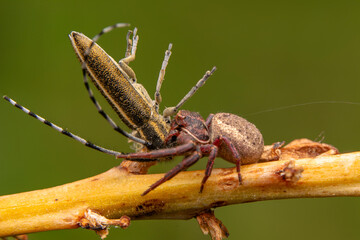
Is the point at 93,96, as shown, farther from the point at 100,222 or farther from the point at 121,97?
the point at 100,222

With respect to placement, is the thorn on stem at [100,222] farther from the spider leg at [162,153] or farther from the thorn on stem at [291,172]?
the thorn on stem at [291,172]

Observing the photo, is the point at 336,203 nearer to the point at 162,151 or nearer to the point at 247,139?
the point at 247,139

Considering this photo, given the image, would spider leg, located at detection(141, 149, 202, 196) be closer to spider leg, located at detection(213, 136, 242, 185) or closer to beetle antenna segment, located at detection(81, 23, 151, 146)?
spider leg, located at detection(213, 136, 242, 185)

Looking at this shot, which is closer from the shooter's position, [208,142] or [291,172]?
[291,172]

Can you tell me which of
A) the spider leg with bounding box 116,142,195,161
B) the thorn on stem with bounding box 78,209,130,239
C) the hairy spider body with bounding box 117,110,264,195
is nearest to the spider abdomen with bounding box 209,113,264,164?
the hairy spider body with bounding box 117,110,264,195

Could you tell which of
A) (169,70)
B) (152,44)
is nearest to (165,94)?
(169,70)

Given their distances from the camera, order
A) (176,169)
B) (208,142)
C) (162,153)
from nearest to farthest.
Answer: (176,169) < (162,153) < (208,142)

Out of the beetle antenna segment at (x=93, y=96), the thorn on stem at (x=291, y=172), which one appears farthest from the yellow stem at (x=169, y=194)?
the beetle antenna segment at (x=93, y=96)

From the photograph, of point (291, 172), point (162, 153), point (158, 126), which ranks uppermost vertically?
point (158, 126)

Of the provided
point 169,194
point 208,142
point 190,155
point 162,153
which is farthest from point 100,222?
point 208,142
